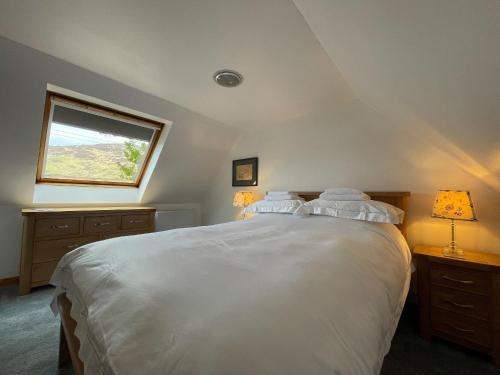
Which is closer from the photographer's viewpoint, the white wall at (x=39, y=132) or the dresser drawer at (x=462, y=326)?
the dresser drawer at (x=462, y=326)

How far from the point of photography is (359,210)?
192cm

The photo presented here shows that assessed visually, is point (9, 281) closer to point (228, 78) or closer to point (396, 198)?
point (228, 78)

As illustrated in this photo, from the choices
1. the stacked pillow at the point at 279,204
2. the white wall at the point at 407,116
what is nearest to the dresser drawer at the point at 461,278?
the white wall at the point at 407,116

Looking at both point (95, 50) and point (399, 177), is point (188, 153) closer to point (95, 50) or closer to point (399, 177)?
point (95, 50)

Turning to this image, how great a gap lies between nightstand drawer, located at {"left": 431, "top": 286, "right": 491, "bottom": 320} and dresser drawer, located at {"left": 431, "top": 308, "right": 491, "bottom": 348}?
4 centimetres

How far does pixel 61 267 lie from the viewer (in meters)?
1.34

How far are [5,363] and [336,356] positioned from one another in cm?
211

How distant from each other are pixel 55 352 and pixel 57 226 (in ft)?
5.01

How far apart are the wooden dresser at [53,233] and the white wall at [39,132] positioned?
0.39 meters

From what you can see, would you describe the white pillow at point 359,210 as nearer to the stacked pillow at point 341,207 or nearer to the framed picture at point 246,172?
the stacked pillow at point 341,207

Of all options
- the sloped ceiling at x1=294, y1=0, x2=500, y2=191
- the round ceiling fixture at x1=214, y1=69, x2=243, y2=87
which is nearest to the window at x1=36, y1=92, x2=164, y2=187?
the round ceiling fixture at x1=214, y1=69, x2=243, y2=87

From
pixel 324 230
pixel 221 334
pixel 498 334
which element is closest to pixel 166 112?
pixel 324 230

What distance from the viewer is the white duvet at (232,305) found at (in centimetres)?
54

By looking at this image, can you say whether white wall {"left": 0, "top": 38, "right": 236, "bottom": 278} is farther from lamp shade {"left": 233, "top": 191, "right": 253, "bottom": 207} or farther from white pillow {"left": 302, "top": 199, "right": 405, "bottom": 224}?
white pillow {"left": 302, "top": 199, "right": 405, "bottom": 224}
